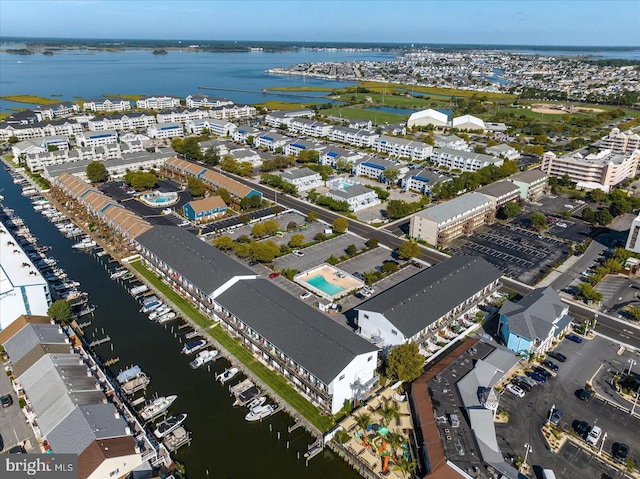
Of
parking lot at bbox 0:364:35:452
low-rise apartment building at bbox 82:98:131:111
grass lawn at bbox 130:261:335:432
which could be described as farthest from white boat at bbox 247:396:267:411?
low-rise apartment building at bbox 82:98:131:111

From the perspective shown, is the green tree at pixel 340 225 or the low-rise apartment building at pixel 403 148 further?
the low-rise apartment building at pixel 403 148

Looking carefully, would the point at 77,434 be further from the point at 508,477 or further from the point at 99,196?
the point at 99,196

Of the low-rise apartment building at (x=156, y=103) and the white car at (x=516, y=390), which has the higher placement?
the low-rise apartment building at (x=156, y=103)

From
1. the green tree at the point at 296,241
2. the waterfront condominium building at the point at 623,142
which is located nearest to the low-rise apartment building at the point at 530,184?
the waterfront condominium building at the point at 623,142

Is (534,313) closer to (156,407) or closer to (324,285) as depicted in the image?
(324,285)

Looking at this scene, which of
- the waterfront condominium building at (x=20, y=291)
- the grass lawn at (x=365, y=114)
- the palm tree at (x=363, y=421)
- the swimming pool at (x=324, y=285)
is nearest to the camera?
the palm tree at (x=363, y=421)

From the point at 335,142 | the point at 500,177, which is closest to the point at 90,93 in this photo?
the point at 335,142

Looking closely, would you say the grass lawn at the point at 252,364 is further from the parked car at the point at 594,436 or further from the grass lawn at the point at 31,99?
the grass lawn at the point at 31,99
